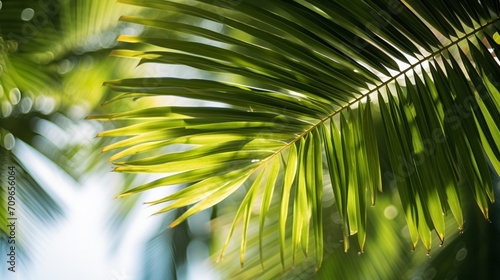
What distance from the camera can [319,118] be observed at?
0.82 metres

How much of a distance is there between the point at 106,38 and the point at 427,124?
3.08 feet

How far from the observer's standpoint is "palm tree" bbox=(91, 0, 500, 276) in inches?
29.0

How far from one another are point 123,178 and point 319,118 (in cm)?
80

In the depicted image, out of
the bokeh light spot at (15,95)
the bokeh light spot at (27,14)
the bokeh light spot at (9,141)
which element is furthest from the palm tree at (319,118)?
the bokeh light spot at (9,141)

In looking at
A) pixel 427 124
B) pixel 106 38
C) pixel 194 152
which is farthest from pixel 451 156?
pixel 106 38

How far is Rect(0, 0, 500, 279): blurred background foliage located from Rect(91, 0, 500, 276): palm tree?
571mm

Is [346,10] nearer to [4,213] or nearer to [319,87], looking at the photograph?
[319,87]

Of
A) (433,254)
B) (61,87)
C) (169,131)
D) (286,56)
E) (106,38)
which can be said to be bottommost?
(433,254)

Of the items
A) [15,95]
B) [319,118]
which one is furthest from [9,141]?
[319,118]

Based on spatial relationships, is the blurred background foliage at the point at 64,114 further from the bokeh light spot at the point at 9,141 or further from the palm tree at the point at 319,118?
the palm tree at the point at 319,118

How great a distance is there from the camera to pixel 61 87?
1428 millimetres

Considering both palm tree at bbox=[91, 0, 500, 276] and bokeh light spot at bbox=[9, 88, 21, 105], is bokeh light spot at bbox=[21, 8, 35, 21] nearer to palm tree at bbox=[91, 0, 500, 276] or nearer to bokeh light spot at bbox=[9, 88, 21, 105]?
bokeh light spot at bbox=[9, 88, 21, 105]

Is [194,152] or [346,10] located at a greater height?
[346,10]

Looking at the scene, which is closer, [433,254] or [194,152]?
[194,152]
